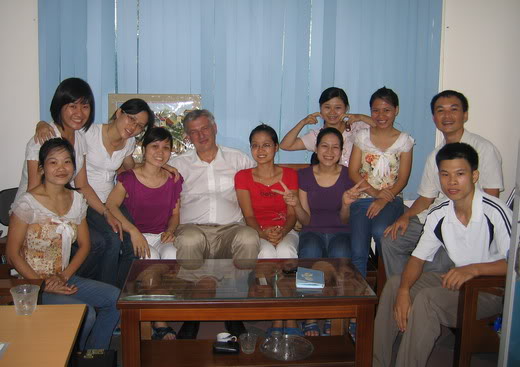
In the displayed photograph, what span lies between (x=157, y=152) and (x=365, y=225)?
4.54 feet

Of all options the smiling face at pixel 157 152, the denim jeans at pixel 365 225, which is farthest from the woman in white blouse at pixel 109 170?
the denim jeans at pixel 365 225

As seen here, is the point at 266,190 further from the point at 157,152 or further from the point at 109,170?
the point at 109,170

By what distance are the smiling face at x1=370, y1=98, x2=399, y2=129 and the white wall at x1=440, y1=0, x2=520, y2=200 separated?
113cm

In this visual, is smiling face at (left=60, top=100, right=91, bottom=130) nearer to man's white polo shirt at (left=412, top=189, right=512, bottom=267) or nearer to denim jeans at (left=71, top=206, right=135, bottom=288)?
denim jeans at (left=71, top=206, right=135, bottom=288)

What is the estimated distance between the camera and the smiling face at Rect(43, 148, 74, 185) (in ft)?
7.83

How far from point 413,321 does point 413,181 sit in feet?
6.65

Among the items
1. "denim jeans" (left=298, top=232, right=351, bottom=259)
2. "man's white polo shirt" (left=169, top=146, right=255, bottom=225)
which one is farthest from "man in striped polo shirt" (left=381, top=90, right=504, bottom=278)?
"man's white polo shirt" (left=169, top=146, right=255, bottom=225)

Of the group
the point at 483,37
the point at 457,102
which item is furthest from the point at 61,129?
the point at 483,37

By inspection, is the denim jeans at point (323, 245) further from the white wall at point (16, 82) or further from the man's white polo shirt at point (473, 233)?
the white wall at point (16, 82)

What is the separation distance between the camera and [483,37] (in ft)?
13.1

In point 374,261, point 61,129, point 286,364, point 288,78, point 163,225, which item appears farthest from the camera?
point 288,78

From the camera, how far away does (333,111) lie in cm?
342

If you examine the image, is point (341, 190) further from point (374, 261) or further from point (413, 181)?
point (413, 181)

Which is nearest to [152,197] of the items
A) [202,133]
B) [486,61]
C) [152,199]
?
[152,199]
